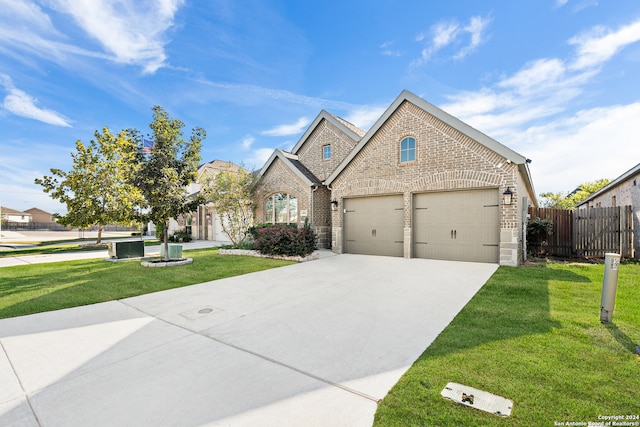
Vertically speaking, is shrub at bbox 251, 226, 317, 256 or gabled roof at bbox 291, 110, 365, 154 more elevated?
gabled roof at bbox 291, 110, 365, 154

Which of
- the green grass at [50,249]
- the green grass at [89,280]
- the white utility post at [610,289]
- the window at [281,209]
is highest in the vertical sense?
the window at [281,209]

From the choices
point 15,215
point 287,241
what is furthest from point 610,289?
point 15,215

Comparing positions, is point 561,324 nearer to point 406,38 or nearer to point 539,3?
point 539,3

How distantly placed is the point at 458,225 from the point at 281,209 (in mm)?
8923

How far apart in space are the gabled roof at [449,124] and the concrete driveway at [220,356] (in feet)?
17.6

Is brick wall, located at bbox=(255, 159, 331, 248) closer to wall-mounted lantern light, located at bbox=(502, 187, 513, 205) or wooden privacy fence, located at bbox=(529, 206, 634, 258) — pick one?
wall-mounted lantern light, located at bbox=(502, 187, 513, 205)

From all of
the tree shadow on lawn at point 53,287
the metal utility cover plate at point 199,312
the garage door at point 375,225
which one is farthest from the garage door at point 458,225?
the tree shadow on lawn at point 53,287

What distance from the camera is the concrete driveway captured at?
7.49 ft

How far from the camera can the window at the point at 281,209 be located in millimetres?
14688

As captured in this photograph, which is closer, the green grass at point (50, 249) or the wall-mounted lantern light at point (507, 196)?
the wall-mounted lantern light at point (507, 196)

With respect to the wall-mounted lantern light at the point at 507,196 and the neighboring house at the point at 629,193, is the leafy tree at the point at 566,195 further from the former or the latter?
the wall-mounted lantern light at the point at 507,196

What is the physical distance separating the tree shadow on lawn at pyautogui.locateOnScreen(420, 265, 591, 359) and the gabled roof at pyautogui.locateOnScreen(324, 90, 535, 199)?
3.99m

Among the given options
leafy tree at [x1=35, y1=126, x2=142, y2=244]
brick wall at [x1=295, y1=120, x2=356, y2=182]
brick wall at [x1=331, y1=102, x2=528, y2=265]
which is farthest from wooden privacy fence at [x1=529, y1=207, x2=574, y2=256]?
leafy tree at [x1=35, y1=126, x2=142, y2=244]

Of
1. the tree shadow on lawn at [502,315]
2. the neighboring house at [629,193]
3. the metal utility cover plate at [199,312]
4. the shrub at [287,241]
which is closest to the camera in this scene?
the tree shadow on lawn at [502,315]
